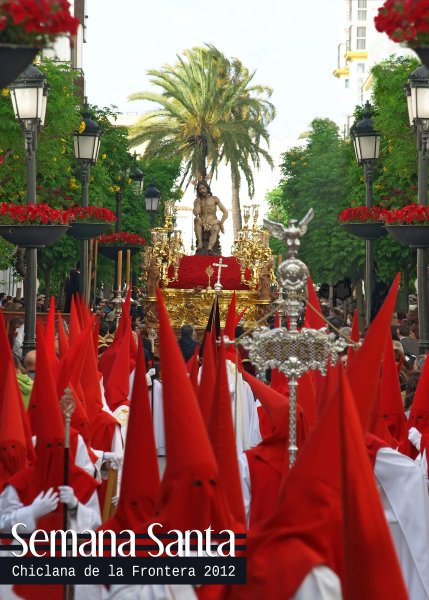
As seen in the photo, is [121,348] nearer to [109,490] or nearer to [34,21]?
[109,490]

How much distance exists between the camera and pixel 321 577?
5.26m

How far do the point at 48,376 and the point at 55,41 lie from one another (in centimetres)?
214

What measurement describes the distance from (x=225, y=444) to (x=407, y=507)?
2.75 metres

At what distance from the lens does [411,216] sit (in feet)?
54.5

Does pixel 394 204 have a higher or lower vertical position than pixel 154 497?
higher

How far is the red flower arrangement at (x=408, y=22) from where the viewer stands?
21.7ft

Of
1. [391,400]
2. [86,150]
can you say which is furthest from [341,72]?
[391,400]

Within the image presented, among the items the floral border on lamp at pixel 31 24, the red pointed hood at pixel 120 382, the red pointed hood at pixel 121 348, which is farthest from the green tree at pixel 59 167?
the floral border on lamp at pixel 31 24

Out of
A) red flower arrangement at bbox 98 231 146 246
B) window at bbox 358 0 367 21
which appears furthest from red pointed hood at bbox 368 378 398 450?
window at bbox 358 0 367 21

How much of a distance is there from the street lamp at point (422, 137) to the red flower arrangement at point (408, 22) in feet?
31.5

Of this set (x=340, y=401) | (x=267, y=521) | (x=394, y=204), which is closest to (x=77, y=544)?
(x=267, y=521)

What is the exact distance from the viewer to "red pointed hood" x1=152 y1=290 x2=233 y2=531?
18.9 feet

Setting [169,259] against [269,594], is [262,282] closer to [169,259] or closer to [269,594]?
[169,259]

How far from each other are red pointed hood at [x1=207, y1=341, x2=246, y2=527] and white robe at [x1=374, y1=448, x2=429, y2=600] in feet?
7.85
